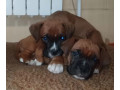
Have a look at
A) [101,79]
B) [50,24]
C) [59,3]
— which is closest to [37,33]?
[50,24]

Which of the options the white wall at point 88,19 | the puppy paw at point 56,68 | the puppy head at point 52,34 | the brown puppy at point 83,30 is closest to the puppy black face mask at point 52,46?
the puppy head at point 52,34

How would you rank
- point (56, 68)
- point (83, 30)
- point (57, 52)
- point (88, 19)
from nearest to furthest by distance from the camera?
point (56, 68)
point (57, 52)
point (83, 30)
point (88, 19)

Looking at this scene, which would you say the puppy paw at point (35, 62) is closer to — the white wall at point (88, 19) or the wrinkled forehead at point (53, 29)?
the wrinkled forehead at point (53, 29)

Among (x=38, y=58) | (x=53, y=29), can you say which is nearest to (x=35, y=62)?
(x=38, y=58)

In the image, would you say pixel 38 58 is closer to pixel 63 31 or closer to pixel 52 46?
pixel 52 46

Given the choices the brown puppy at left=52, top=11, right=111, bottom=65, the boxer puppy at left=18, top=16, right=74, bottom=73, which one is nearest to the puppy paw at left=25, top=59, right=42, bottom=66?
the boxer puppy at left=18, top=16, right=74, bottom=73

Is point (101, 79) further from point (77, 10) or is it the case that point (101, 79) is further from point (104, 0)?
point (104, 0)
